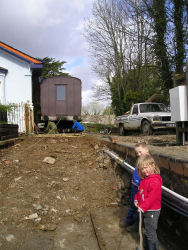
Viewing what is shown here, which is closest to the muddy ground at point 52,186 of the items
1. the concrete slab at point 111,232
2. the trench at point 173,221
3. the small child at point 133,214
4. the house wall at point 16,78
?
the concrete slab at point 111,232

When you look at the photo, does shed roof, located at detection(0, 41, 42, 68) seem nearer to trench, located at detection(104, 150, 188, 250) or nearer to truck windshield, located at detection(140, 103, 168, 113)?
truck windshield, located at detection(140, 103, 168, 113)

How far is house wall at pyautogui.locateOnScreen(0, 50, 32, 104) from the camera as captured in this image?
13.1 m

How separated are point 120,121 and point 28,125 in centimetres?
538

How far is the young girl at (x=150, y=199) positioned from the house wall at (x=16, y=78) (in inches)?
454

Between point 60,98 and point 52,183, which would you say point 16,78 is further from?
point 52,183

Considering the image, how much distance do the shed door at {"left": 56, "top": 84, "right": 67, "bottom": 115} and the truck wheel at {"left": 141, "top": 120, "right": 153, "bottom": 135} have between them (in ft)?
14.0

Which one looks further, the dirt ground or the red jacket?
the dirt ground

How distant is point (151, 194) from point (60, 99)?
34.0ft

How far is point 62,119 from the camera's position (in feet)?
40.1

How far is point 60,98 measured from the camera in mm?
12492

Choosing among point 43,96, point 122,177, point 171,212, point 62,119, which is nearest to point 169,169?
point 171,212

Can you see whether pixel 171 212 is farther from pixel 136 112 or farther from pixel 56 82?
pixel 56 82

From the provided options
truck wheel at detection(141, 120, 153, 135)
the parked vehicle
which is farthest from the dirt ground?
the parked vehicle

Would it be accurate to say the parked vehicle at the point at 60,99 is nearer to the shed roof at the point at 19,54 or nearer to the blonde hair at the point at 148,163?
the shed roof at the point at 19,54
